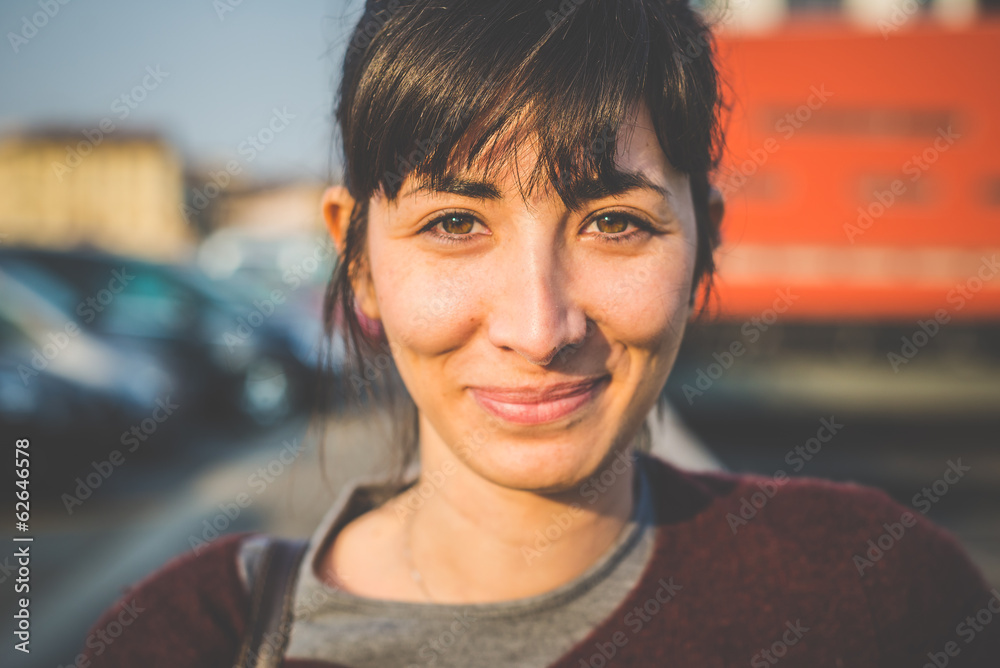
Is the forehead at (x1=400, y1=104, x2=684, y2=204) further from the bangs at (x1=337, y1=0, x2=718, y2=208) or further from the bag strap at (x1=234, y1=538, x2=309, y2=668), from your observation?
the bag strap at (x1=234, y1=538, x2=309, y2=668)

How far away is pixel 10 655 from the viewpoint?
10.4ft

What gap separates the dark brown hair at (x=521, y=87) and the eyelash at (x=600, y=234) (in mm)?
57

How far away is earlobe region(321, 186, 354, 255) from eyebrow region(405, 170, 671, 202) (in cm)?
30

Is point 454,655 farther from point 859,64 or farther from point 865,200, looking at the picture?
point 859,64

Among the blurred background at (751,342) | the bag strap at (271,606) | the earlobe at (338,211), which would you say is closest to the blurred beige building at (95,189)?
the blurred background at (751,342)

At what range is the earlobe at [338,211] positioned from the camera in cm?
141

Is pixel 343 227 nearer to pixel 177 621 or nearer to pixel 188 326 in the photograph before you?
pixel 177 621

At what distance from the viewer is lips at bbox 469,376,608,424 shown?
1160 mm

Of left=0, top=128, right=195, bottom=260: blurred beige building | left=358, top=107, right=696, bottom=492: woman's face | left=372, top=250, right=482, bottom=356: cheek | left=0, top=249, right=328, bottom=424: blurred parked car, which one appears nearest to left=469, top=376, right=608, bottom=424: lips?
left=358, top=107, right=696, bottom=492: woman's face

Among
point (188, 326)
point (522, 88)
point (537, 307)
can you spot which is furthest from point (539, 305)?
point (188, 326)

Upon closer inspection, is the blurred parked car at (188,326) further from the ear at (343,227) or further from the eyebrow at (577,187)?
the eyebrow at (577,187)

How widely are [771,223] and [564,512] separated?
1175cm

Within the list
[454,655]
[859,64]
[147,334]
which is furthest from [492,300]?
[859,64]

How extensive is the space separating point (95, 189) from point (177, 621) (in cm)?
3760
